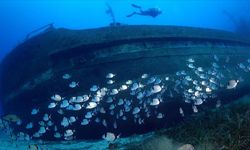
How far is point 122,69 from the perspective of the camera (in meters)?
10.6

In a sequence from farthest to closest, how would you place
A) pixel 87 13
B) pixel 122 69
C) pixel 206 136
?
pixel 87 13, pixel 122 69, pixel 206 136

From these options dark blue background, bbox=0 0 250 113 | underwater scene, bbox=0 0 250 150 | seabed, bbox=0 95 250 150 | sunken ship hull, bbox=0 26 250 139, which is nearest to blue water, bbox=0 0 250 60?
dark blue background, bbox=0 0 250 113

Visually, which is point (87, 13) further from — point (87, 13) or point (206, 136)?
point (206, 136)

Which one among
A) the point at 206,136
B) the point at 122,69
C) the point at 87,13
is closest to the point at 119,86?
the point at 122,69

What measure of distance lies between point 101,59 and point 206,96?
3.82 m

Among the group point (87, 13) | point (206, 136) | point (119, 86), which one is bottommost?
point (206, 136)

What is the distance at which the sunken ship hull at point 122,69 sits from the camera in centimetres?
973

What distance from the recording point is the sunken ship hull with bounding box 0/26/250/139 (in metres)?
9.73

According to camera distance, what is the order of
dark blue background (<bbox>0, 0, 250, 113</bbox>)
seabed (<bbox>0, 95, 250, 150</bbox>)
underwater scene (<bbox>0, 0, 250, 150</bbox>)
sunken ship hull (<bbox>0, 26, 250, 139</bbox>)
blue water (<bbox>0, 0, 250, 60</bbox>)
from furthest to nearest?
blue water (<bbox>0, 0, 250, 60</bbox>), dark blue background (<bbox>0, 0, 250, 113</bbox>), sunken ship hull (<bbox>0, 26, 250, 139</bbox>), underwater scene (<bbox>0, 0, 250, 150</bbox>), seabed (<bbox>0, 95, 250, 150</bbox>)

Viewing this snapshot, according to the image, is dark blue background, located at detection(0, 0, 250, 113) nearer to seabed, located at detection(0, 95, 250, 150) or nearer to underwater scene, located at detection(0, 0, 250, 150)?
underwater scene, located at detection(0, 0, 250, 150)

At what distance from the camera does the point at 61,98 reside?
398 inches

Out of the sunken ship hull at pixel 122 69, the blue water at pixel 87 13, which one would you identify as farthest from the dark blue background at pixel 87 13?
the sunken ship hull at pixel 122 69

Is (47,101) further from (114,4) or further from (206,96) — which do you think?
(114,4)

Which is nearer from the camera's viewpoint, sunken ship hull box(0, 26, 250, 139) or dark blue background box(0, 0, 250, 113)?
sunken ship hull box(0, 26, 250, 139)
